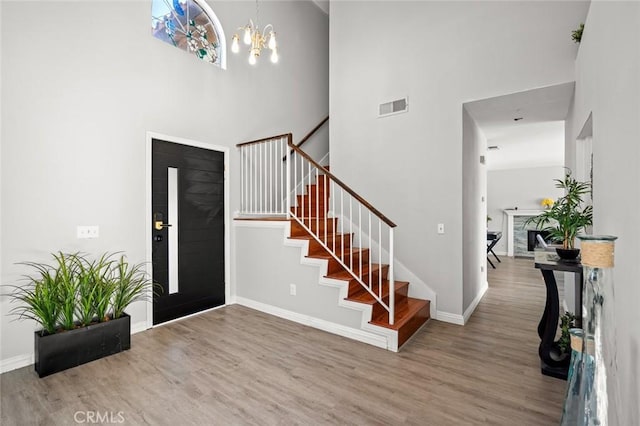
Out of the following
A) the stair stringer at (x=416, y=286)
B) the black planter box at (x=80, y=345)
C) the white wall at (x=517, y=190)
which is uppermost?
the white wall at (x=517, y=190)

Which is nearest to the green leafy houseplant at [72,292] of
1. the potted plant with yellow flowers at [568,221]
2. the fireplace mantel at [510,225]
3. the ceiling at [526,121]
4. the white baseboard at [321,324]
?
the white baseboard at [321,324]

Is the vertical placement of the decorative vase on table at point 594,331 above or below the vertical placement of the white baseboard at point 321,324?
above

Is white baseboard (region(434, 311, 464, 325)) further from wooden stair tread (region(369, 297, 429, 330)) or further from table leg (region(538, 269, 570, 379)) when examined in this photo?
table leg (region(538, 269, 570, 379))

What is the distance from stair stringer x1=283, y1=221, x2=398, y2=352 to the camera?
2.91m

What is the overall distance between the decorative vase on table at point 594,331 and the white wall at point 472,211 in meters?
2.64

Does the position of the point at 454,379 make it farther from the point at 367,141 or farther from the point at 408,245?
the point at 367,141

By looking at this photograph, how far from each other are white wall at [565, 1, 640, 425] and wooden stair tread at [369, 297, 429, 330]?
63.2 inches

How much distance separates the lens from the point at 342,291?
325cm

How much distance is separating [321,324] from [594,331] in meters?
2.62

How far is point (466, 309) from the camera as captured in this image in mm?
3793

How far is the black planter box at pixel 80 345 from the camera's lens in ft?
8.14

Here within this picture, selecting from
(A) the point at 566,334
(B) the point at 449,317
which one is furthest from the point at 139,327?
(A) the point at 566,334

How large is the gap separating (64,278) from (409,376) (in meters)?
2.95

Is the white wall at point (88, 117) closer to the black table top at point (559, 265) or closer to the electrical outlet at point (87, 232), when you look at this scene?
the electrical outlet at point (87, 232)
